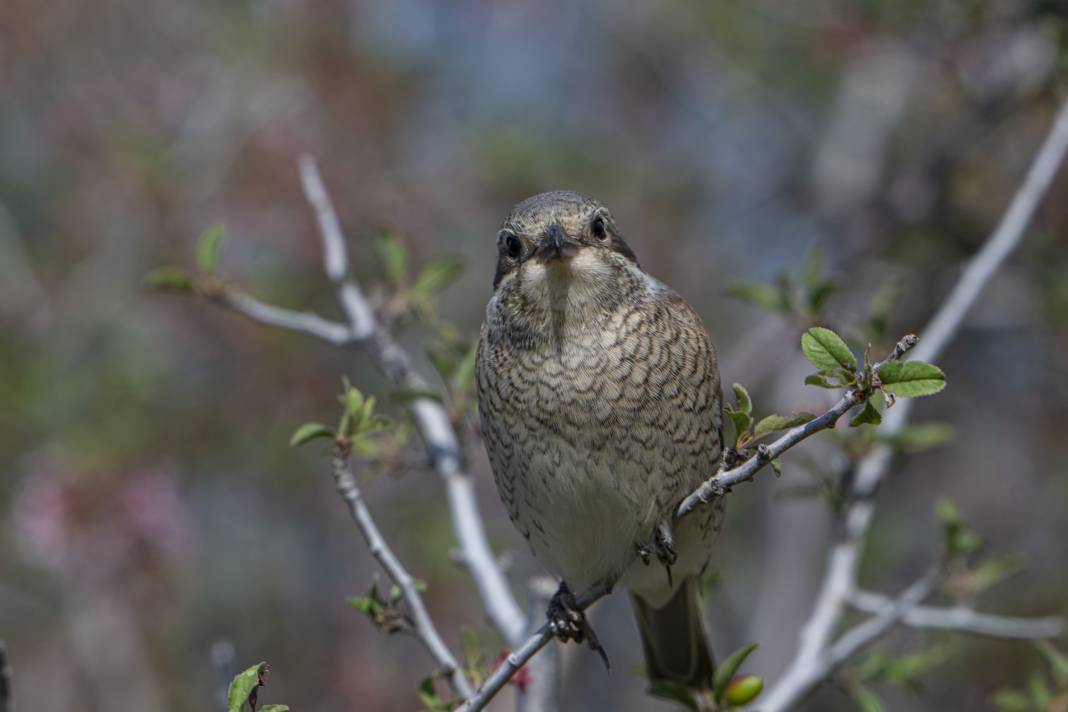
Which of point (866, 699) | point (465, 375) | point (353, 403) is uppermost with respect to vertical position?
point (465, 375)

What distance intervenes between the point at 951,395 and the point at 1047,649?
5.20 meters

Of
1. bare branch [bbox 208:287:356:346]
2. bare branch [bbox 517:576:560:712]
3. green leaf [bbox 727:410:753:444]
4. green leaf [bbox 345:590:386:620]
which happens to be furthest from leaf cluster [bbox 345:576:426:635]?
bare branch [bbox 208:287:356:346]

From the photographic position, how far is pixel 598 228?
357 centimetres

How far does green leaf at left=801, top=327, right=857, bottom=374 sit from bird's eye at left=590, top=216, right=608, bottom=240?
1.22 metres

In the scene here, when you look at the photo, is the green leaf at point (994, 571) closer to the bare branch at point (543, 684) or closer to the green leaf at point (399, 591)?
the bare branch at point (543, 684)

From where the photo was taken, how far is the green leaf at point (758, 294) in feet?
12.6

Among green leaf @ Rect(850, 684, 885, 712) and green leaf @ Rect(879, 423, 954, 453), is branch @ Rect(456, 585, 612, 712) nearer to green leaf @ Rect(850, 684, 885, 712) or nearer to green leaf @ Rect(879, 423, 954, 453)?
green leaf @ Rect(850, 684, 885, 712)

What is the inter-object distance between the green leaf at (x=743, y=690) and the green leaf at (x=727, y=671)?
0.03 m

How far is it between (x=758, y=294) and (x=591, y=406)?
0.83 m

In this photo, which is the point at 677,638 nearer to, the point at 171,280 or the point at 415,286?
the point at 415,286

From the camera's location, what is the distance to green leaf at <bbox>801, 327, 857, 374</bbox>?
2391 mm

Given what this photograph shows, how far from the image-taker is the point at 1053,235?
6.78m

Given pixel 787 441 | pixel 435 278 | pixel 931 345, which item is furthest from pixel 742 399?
pixel 435 278

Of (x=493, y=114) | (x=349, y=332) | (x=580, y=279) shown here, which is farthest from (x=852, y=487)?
(x=493, y=114)
